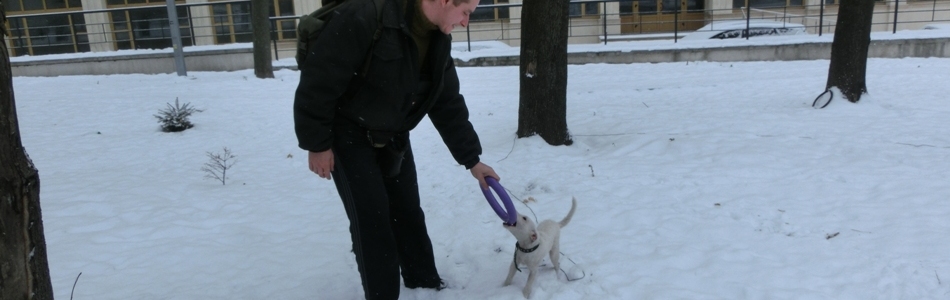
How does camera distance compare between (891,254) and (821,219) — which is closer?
(891,254)

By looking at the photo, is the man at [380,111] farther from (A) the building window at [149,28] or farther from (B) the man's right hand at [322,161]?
(A) the building window at [149,28]

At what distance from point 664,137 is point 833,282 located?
3143mm

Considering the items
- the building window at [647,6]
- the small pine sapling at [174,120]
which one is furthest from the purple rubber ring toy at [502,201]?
the building window at [647,6]

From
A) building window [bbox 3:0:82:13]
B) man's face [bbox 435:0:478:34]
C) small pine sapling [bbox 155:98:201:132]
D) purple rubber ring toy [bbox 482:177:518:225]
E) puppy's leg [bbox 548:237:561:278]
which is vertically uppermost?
building window [bbox 3:0:82:13]

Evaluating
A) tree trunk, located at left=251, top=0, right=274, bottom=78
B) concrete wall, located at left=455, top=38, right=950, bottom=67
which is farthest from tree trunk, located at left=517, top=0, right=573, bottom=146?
concrete wall, located at left=455, top=38, right=950, bottom=67

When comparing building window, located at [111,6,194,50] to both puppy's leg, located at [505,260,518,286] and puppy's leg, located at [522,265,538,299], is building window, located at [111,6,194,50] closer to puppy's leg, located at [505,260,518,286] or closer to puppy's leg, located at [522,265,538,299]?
puppy's leg, located at [505,260,518,286]

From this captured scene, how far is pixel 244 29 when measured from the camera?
1855 centimetres

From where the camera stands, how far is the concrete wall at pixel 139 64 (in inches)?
557

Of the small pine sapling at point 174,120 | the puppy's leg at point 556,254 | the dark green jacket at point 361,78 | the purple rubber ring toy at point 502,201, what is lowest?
the puppy's leg at point 556,254

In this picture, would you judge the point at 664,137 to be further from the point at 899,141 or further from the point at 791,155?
the point at 899,141

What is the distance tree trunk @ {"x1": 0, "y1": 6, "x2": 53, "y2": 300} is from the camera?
172cm

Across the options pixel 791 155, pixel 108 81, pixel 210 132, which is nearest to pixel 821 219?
pixel 791 155

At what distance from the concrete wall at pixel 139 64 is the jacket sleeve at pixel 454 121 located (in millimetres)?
12656

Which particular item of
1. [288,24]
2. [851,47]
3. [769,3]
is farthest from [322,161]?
[769,3]
